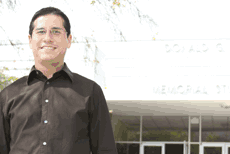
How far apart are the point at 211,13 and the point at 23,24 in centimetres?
637

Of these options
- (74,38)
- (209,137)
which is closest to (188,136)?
(209,137)

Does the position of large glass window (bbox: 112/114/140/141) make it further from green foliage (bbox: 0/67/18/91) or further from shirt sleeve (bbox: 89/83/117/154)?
shirt sleeve (bbox: 89/83/117/154)

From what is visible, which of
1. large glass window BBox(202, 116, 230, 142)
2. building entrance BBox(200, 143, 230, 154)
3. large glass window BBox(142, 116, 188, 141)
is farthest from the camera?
large glass window BBox(142, 116, 188, 141)

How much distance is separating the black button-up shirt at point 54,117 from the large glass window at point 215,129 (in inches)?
612

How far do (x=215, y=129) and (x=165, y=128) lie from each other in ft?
6.96

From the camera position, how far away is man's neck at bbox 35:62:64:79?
162cm

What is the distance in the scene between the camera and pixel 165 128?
56.9ft

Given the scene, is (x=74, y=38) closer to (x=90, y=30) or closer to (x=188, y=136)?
(x=90, y=30)

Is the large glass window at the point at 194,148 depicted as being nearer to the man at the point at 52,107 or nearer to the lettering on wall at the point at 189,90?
the lettering on wall at the point at 189,90

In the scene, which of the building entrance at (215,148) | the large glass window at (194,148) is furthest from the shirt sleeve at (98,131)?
the large glass window at (194,148)

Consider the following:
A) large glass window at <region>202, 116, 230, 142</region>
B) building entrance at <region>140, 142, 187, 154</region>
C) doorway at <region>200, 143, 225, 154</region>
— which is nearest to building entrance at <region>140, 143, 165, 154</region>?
building entrance at <region>140, 142, 187, 154</region>

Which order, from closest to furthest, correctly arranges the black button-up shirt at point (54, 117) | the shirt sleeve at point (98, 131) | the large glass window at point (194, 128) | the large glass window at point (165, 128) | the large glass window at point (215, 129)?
the black button-up shirt at point (54, 117), the shirt sleeve at point (98, 131), the large glass window at point (215, 129), the large glass window at point (194, 128), the large glass window at point (165, 128)

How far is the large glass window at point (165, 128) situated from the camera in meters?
17.0

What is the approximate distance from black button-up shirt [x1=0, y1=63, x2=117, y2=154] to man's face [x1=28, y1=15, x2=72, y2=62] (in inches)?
3.2
